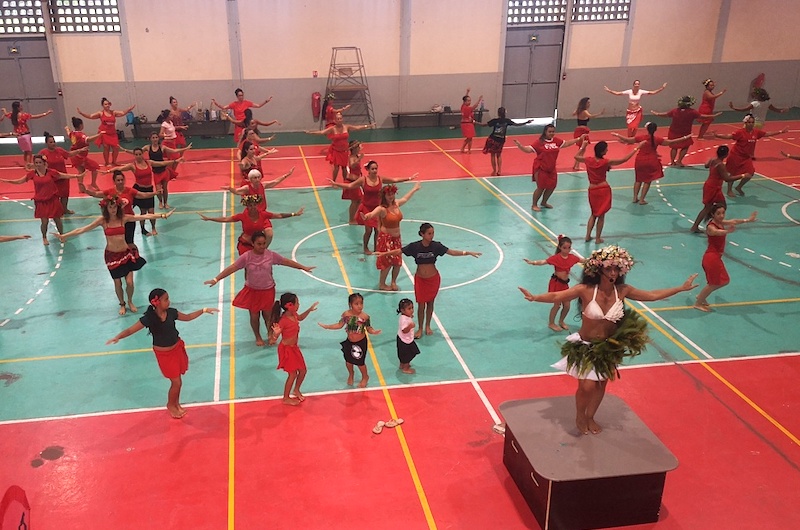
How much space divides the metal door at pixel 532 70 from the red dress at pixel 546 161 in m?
12.9

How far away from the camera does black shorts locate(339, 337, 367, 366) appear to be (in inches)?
348

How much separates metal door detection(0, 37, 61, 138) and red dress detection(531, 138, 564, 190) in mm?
18161

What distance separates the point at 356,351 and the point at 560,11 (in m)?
22.6

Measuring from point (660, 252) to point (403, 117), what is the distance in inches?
599

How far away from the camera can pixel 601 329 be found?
6.98m

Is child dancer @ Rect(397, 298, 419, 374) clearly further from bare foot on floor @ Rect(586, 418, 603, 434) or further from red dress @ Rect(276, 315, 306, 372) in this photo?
bare foot on floor @ Rect(586, 418, 603, 434)

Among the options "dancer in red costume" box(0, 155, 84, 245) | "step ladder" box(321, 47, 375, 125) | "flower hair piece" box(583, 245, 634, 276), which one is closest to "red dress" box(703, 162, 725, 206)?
"flower hair piece" box(583, 245, 634, 276)

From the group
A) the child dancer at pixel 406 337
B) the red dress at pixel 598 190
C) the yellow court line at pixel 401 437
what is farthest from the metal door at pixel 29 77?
the child dancer at pixel 406 337

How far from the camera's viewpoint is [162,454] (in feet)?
25.4

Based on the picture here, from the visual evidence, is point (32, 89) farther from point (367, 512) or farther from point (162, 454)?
point (367, 512)

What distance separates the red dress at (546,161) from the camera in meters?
15.5

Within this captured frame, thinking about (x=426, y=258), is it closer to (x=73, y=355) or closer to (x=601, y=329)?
(x=601, y=329)

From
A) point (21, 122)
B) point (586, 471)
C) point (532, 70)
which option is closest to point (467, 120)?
point (532, 70)

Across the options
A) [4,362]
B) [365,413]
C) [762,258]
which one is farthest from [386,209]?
[762,258]
